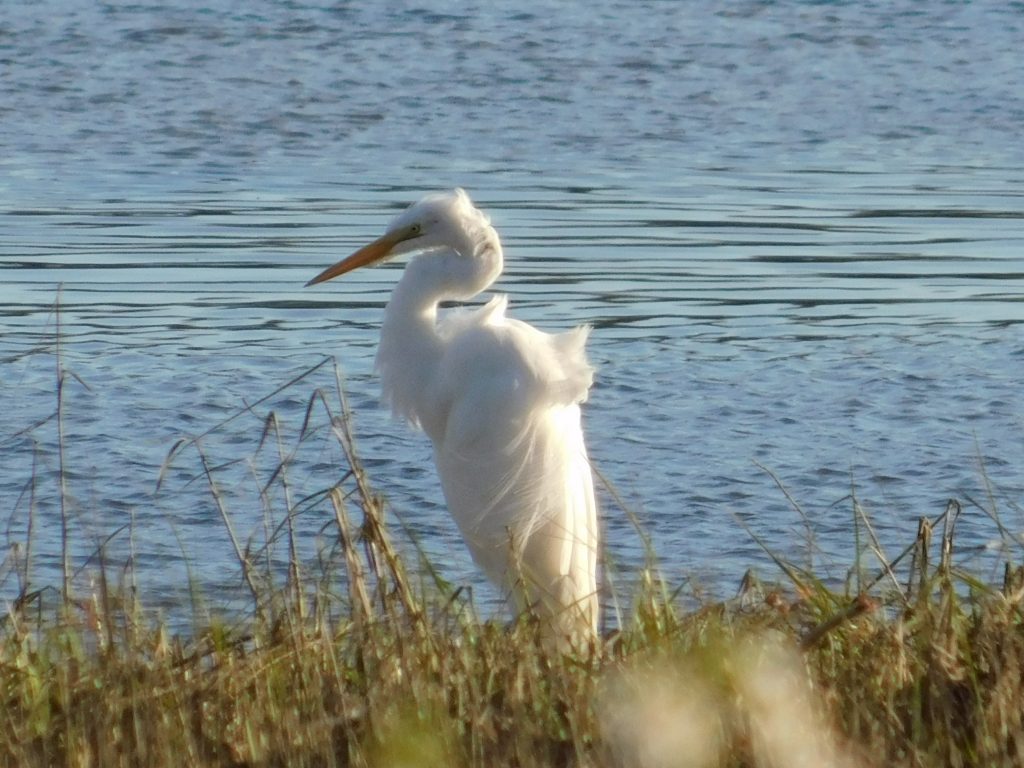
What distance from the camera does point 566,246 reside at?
35.1 feet

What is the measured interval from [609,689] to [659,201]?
347 inches

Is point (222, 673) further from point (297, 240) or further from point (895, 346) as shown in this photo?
point (297, 240)

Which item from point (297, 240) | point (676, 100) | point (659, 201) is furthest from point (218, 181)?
point (676, 100)

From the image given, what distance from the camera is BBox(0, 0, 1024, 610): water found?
6629 millimetres

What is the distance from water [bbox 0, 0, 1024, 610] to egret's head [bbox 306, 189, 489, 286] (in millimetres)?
814

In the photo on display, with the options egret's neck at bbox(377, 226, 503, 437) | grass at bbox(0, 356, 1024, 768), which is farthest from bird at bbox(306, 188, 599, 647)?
grass at bbox(0, 356, 1024, 768)

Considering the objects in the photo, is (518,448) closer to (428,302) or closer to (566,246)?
(428,302)

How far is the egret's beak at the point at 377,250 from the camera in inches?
210

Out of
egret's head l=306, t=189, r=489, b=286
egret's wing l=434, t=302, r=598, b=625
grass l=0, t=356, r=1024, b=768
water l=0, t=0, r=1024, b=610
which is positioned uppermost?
egret's head l=306, t=189, r=489, b=286

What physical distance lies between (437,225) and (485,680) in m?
2.01

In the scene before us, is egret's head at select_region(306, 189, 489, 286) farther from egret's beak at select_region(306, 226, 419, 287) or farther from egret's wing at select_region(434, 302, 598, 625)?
egret's wing at select_region(434, 302, 598, 625)

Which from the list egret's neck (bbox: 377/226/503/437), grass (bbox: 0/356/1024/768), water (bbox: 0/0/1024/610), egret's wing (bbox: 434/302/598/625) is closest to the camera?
grass (bbox: 0/356/1024/768)

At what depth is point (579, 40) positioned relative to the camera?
54.0 feet

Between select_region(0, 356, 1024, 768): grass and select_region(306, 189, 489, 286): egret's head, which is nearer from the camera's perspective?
select_region(0, 356, 1024, 768): grass
